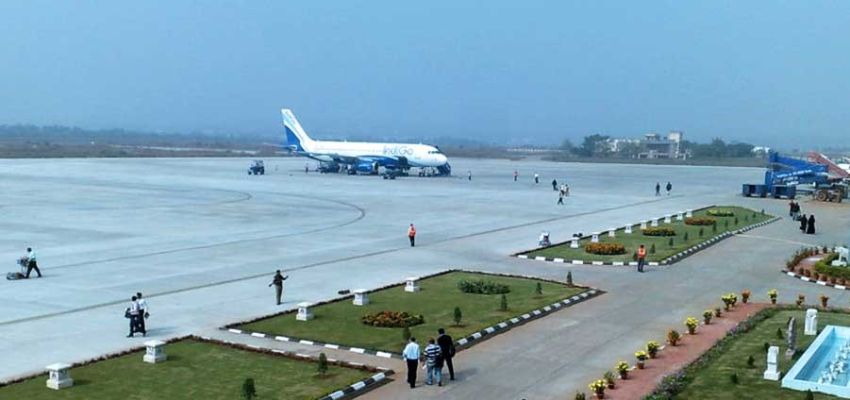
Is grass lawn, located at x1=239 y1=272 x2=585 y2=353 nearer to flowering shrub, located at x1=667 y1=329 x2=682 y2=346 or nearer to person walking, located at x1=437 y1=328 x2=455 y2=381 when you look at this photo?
person walking, located at x1=437 y1=328 x2=455 y2=381

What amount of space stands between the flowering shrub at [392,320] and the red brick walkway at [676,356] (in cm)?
678

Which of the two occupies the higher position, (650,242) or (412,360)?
(412,360)

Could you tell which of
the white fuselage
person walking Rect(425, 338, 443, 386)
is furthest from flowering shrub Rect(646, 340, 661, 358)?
the white fuselage

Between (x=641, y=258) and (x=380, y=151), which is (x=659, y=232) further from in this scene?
(x=380, y=151)

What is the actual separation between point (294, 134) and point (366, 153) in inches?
595

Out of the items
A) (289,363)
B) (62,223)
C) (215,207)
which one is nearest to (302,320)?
(289,363)

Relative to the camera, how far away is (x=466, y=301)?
2711 centimetres

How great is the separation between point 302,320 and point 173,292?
669 cm

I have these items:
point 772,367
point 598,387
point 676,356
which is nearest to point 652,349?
point 676,356

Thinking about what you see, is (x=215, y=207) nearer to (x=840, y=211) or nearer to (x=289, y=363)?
(x=289, y=363)

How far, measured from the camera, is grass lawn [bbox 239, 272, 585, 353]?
2230 centimetres

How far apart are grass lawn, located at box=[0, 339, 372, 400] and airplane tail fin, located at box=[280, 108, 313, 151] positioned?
3781 inches

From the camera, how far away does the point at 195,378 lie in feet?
59.7

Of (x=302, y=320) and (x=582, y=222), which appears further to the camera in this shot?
(x=582, y=222)
